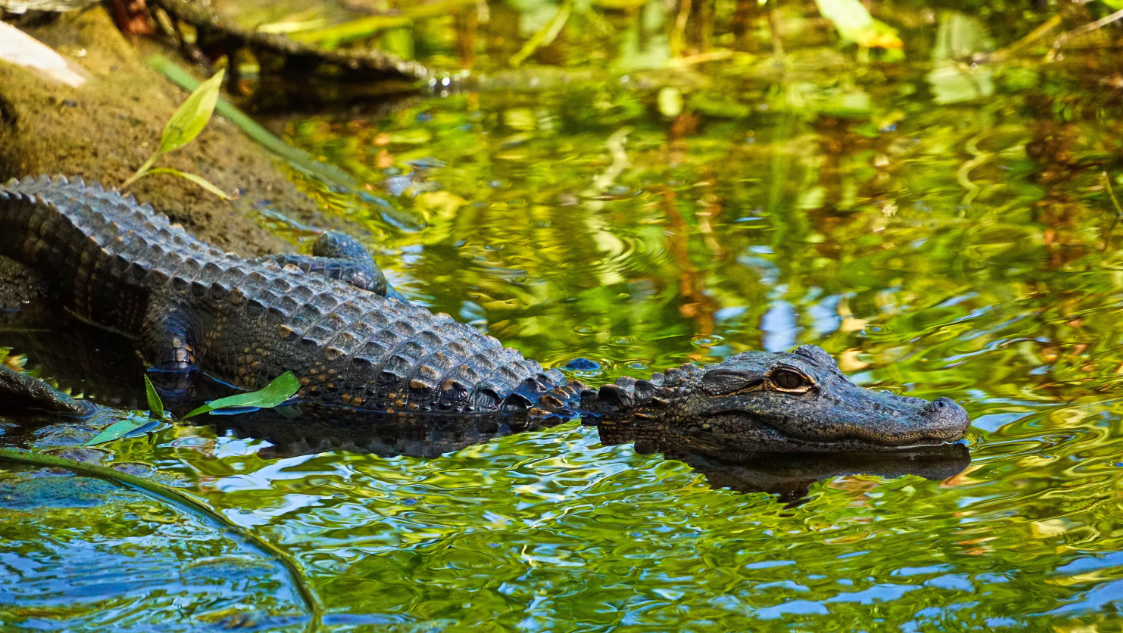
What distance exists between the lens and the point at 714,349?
4.80 meters

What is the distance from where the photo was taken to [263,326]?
16.0 ft

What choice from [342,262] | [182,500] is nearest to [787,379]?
[182,500]

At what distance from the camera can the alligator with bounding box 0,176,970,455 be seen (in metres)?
4.11

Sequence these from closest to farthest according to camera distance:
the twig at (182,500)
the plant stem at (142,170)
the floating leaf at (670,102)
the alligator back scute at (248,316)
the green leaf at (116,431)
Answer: the twig at (182,500)
the green leaf at (116,431)
the alligator back scute at (248,316)
the plant stem at (142,170)
the floating leaf at (670,102)

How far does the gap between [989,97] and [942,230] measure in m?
2.86

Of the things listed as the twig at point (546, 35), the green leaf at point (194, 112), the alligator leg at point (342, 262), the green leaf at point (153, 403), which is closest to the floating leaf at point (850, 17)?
the twig at point (546, 35)

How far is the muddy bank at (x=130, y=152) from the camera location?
623cm

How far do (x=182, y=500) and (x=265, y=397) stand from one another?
2.63 ft

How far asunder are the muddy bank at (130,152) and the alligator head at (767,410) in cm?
264

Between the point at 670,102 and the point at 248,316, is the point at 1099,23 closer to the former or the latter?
the point at 670,102

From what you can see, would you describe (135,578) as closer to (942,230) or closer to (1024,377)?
(1024,377)

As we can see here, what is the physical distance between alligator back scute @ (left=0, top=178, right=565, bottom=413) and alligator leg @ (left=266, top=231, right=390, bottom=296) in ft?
0.39

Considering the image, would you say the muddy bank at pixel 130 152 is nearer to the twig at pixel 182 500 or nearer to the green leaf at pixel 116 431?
the green leaf at pixel 116 431

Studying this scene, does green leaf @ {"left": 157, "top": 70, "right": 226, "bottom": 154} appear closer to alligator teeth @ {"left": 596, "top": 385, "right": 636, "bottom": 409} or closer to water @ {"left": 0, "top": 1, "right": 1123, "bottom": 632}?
water @ {"left": 0, "top": 1, "right": 1123, "bottom": 632}
